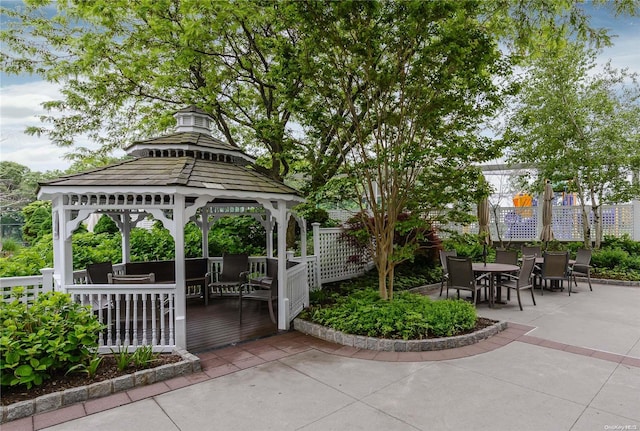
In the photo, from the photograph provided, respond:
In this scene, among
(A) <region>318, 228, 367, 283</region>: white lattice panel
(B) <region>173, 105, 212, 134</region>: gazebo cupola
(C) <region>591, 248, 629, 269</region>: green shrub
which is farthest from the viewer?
(C) <region>591, 248, 629, 269</region>: green shrub

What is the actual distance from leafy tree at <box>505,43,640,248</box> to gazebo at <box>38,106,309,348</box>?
325 inches

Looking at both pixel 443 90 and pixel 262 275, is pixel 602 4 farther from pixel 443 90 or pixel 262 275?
pixel 262 275

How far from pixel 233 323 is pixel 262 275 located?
7.31ft

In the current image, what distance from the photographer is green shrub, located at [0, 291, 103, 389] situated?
3.22m

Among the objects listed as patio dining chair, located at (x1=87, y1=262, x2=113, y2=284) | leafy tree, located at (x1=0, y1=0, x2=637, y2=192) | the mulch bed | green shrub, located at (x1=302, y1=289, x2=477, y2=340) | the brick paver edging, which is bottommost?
the brick paver edging

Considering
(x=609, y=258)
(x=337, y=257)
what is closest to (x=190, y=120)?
(x=337, y=257)

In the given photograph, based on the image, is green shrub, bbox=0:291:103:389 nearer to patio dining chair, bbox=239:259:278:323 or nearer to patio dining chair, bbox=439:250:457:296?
patio dining chair, bbox=239:259:278:323

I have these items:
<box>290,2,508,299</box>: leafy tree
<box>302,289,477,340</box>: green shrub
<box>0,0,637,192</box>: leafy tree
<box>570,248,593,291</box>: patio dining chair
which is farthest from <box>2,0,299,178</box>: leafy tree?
<box>570,248,593,291</box>: patio dining chair

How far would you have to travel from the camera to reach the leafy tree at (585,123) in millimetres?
10148

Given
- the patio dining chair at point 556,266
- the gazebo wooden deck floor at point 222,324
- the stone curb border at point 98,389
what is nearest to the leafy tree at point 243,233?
the gazebo wooden deck floor at point 222,324

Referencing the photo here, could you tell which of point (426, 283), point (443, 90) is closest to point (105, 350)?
point (443, 90)

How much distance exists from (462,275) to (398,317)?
2.55 m

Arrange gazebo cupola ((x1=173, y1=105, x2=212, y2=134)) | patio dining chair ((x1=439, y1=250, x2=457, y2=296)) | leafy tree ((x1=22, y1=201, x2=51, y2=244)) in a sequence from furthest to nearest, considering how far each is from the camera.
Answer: leafy tree ((x1=22, y1=201, x2=51, y2=244)) → patio dining chair ((x1=439, y1=250, x2=457, y2=296)) → gazebo cupola ((x1=173, y1=105, x2=212, y2=134))

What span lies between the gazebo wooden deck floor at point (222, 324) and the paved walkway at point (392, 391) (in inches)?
14.8
